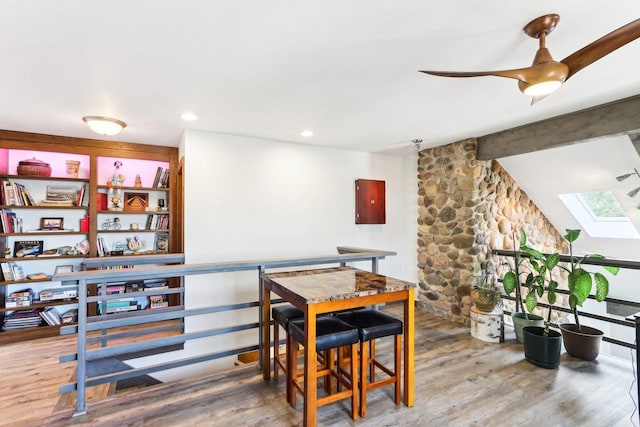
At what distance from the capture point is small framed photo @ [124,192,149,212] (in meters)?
4.26

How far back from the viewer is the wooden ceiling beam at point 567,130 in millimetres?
2635

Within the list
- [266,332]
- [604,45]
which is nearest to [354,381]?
[266,332]

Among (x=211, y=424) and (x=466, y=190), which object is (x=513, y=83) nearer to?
(x=466, y=190)

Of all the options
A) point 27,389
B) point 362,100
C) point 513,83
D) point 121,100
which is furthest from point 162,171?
point 513,83

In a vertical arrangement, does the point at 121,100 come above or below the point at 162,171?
above

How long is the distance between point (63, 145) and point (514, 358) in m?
5.70

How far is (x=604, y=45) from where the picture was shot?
1363 mm

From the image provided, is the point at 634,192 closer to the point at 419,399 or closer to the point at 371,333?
the point at 419,399

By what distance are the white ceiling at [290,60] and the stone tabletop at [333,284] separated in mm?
1497

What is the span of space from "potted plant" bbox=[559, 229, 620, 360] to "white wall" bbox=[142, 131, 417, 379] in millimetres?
2037

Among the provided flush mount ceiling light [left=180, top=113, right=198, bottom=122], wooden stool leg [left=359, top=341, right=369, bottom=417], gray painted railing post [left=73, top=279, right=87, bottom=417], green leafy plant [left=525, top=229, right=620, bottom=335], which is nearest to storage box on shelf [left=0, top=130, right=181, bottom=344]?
flush mount ceiling light [left=180, top=113, right=198, bottom=122]

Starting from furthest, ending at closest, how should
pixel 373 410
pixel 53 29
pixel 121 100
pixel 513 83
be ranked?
pixel 121 100 → pixel 513 83 → pixel 373 410 → pixel 53 29

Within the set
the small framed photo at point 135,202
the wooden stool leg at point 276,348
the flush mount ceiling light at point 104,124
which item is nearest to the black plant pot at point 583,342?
the wooden stool leg at point 276,348

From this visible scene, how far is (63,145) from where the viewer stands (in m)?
3.83
